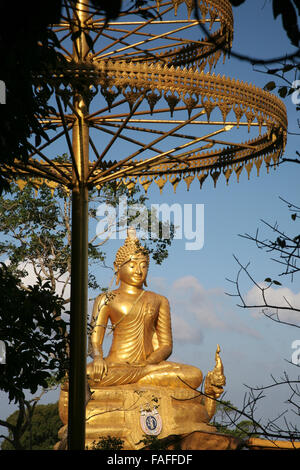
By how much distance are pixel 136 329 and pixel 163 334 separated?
533 millimetres

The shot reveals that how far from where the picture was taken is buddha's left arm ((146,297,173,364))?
12977 mm

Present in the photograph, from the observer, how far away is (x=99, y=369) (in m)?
11.9

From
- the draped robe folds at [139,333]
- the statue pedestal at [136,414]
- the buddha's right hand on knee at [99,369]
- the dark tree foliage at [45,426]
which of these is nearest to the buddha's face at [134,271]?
the draped robe folds at [139,333]

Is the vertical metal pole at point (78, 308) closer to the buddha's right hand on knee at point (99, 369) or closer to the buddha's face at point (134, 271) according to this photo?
the buddha's right hand on knee at point (99, 369)

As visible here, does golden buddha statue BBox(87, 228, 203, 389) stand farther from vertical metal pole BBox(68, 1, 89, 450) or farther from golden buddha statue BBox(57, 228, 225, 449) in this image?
vertical metal pole BBox(68, 1, 89, 450)

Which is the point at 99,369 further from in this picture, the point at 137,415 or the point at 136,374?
the point at 137,415

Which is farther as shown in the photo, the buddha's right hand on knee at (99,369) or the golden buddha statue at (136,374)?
the buddha's right hand on knee at (99,369)

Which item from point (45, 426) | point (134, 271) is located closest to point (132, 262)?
point (134, 271)

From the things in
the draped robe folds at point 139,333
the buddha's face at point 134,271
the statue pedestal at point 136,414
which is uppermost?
the buddha's face at point 134,271

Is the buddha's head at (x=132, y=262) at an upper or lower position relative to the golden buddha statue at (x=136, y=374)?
upper

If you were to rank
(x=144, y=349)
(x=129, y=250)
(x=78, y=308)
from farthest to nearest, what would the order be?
(x=129, y=250) < (x=144, y=349) < (x=78, y=308)

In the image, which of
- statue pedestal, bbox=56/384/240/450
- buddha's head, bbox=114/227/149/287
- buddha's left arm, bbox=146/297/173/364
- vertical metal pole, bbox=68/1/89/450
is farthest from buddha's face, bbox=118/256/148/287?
vertical metal pole, bbox=68/1/89/450

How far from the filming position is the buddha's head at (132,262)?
1322 cm
